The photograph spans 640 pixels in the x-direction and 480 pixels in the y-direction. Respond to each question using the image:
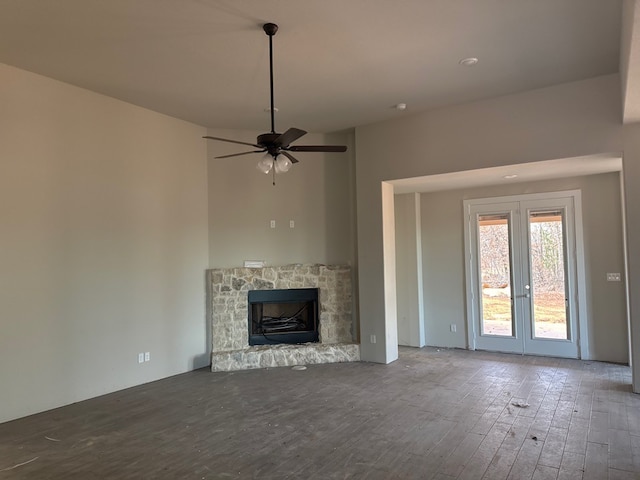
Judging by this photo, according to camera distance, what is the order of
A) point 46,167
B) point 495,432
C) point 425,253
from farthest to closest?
point 425,253 → point 46,167 → point 495,432

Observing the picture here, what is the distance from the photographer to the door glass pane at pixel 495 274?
21.5 ft

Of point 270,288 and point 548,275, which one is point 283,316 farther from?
point 548,275

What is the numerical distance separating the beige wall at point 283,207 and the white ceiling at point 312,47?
127 cm

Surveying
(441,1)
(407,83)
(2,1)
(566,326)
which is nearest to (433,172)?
(407,83)

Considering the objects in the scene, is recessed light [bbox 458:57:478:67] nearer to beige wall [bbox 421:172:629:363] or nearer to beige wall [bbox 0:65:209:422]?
beige wall [bbox 421:172:629:363]

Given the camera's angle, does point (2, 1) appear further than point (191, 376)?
No

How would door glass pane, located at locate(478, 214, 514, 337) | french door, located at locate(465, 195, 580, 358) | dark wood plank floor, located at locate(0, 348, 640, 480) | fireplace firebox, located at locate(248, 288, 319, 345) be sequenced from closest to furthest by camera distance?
1. dark wood plank floor, located at locate(0, 348, 640, 480)
2. french door, located at locate(465, 195, 580, 358)
3. fireplace firebox, located at locate(248, 288, 319, 345)
4. door glass pane, located at locate(478, 214, 514, 337)

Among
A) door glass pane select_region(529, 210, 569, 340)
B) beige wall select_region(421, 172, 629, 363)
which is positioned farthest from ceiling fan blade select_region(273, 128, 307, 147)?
door glass pane select_region(529, 210, 569, 340)

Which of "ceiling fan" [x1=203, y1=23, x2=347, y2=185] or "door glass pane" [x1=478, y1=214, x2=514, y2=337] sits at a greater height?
"ceiling fan" [x1=203, y1=23, x2=347, y2=185]

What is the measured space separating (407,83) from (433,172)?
1.36 meters

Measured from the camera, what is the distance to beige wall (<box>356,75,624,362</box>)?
4578 mm

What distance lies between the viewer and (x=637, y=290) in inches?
174

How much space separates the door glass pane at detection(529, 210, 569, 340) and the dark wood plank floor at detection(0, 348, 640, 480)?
0.89m

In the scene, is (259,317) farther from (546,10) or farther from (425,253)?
(546,10)
